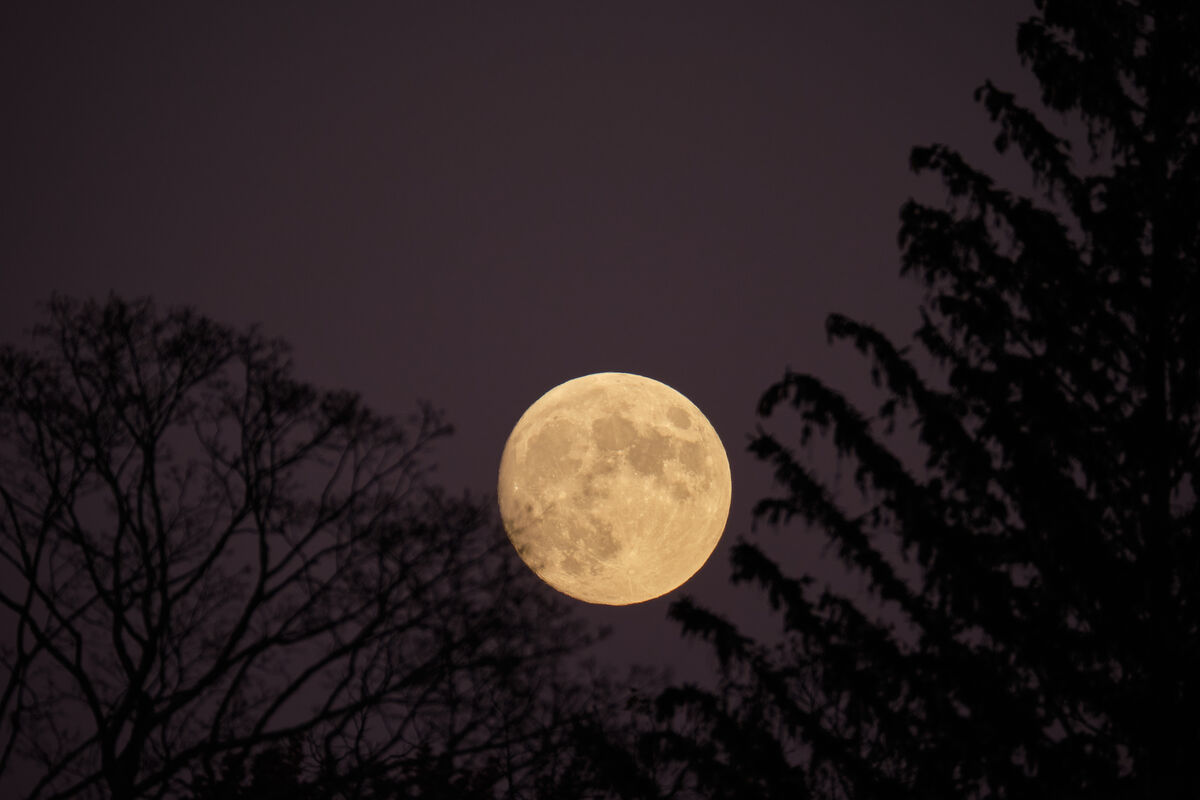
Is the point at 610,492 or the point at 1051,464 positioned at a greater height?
the point at 610,492

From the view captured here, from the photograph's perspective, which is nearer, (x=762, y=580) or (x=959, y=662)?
(x=959, y=662)

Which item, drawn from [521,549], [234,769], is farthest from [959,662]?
[234,769]

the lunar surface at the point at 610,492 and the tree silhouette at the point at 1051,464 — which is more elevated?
the lunar surface at the point at 610,492

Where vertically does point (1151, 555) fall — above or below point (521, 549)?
below

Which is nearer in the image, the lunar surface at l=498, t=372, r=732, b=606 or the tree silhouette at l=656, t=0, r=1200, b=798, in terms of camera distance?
the tree silhouette at l=656, t=0, r=1200, b=798

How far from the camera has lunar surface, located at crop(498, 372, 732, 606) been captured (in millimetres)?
12930

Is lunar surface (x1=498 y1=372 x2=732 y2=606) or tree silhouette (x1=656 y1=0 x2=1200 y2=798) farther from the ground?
lunar surface (x1=498 y1=372 x2=732 y2=606)

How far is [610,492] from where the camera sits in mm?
13500

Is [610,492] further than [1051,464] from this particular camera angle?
Yes

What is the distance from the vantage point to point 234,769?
35.3ft

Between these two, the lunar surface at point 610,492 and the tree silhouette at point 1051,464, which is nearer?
the tree silhouette at point 1051,464

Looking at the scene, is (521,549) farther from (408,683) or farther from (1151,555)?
(1151,555)

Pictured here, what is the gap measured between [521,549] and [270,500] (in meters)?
3.53

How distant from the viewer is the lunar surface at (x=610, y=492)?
12930 mm
